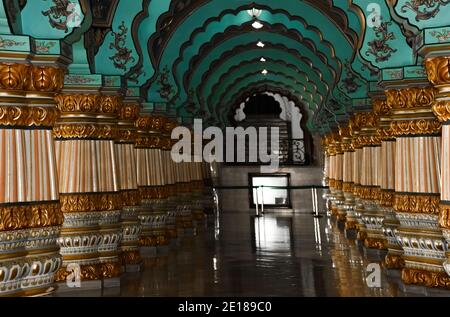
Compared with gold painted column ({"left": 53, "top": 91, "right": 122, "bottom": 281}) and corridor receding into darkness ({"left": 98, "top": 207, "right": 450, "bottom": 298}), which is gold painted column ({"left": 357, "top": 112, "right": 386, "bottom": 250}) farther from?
gold painted column ({"left": 53, "top": 91, "right": 122, "bottom": 281})

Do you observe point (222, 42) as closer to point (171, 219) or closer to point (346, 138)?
point (346, 138)

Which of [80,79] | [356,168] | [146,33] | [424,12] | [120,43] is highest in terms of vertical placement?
[146,33]

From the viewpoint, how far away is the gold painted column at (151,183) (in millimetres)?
12867

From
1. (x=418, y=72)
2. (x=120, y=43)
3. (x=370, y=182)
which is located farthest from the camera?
(x=370, y=182)

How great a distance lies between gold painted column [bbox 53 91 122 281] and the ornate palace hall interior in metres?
0.02

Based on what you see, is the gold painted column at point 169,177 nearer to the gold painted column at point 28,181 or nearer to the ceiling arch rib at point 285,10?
the ceiling arch rib at point 285,10

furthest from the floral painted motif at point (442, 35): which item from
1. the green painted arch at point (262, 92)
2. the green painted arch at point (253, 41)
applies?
the green painted arch at point (262, 92)

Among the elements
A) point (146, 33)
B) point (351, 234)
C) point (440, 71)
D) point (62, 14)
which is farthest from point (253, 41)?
point (440, 71)

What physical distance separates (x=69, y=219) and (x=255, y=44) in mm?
11405

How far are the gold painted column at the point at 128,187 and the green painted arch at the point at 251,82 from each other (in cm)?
1277

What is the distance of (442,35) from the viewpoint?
19.2ft

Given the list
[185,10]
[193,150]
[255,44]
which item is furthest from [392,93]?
[193,150]

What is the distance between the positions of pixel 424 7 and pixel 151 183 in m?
8.36
